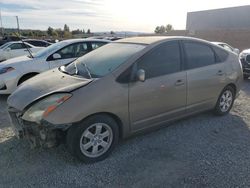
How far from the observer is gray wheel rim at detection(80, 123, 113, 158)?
3.16m

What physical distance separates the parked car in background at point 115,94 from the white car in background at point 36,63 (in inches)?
92.4

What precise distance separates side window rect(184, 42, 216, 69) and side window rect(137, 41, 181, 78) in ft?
0.77

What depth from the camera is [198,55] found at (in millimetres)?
4289

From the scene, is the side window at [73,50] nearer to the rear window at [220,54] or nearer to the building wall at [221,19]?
the rear window at [220,54]

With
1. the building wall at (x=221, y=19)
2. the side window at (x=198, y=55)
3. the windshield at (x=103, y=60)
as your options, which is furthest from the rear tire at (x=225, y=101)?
the building wall at (x=221, y=19)

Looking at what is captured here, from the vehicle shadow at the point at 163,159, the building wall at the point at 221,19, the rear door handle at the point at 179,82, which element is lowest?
the vehicle shadow at the point at 163,159

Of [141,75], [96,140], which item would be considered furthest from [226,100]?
[96,140]

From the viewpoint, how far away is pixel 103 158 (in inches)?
132

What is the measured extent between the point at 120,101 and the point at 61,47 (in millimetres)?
3825

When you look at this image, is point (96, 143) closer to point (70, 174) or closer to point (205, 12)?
point (70, 174)

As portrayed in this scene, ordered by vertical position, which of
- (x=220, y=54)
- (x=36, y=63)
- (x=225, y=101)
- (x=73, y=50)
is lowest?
(x=225, y=101)

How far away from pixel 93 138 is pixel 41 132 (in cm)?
64

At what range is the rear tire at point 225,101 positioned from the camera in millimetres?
4797

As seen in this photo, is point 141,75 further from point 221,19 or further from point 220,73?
point 221,19
